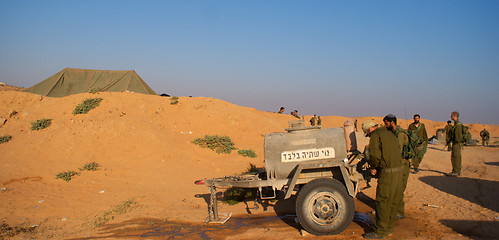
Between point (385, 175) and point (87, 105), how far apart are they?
16.5m

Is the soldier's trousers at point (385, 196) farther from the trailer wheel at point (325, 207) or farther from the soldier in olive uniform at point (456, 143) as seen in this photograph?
the soldier in olive uniform at point (456, 143)

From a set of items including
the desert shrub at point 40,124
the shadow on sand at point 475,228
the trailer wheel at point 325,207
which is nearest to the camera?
the shadow on sand at point 475,228

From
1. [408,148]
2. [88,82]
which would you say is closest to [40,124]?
[88,82]

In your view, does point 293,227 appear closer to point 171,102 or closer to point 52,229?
point 52,229

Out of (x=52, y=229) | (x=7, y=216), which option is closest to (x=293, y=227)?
(x=52, y=229)

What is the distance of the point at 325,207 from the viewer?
17.1ft

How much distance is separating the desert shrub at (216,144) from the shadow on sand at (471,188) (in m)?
8.21

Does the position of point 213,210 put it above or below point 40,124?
below

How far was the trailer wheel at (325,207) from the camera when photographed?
5184mm

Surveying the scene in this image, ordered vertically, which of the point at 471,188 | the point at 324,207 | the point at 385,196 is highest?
the point at 385,196

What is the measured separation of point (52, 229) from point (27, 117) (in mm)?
12002

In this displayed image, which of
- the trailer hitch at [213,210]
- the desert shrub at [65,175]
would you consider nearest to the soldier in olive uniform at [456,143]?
the trailer hitch at [213,210]

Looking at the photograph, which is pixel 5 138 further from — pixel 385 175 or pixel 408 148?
pixel 408 148

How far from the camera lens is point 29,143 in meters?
12.4
